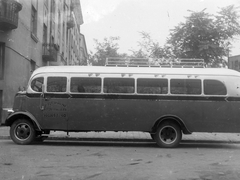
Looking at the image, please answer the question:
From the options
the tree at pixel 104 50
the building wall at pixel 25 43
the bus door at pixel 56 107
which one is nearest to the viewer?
the bus door at pixel 56 107

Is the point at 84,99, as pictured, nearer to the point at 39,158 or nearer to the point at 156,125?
the point at 156,125

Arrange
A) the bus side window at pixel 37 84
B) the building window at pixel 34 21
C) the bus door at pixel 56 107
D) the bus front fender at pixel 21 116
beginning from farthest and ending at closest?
the building window at pixel 34 21
the bus side window at pixel 37 84
the bus door at pixel 56 107
the bus front fender at pixel 21 116

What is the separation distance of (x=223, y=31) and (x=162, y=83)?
509 inches

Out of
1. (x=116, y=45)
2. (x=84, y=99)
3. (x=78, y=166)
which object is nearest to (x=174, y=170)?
(x=78, y=166)

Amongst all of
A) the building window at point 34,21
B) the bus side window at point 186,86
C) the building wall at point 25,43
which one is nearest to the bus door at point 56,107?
the bus side window at point 186,86

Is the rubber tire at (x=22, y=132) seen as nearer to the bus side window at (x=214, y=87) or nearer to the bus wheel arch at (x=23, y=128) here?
the bus wheel arch at (x=23, y=128)

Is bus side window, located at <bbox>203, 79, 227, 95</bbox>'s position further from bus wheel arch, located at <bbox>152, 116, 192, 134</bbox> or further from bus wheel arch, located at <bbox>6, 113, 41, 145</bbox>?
bus wheel arch, located at <bbox>6, 113, 41, 145</bbox>

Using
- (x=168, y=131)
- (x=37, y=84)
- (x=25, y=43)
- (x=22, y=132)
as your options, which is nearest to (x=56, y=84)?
(x=37, y=84)

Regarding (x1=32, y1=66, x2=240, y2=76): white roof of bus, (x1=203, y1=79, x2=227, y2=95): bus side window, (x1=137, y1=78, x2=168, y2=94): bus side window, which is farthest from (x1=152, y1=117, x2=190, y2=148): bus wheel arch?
(x1=32, y1=66, x2=240, y2=76): white roof of bus

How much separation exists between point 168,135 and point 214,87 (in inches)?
83.2

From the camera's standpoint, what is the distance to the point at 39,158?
8.00m

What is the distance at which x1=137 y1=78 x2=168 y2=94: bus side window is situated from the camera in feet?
35.1

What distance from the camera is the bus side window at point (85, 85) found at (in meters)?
10.7

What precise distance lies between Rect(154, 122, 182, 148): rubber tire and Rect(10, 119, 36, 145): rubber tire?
3956 mm
